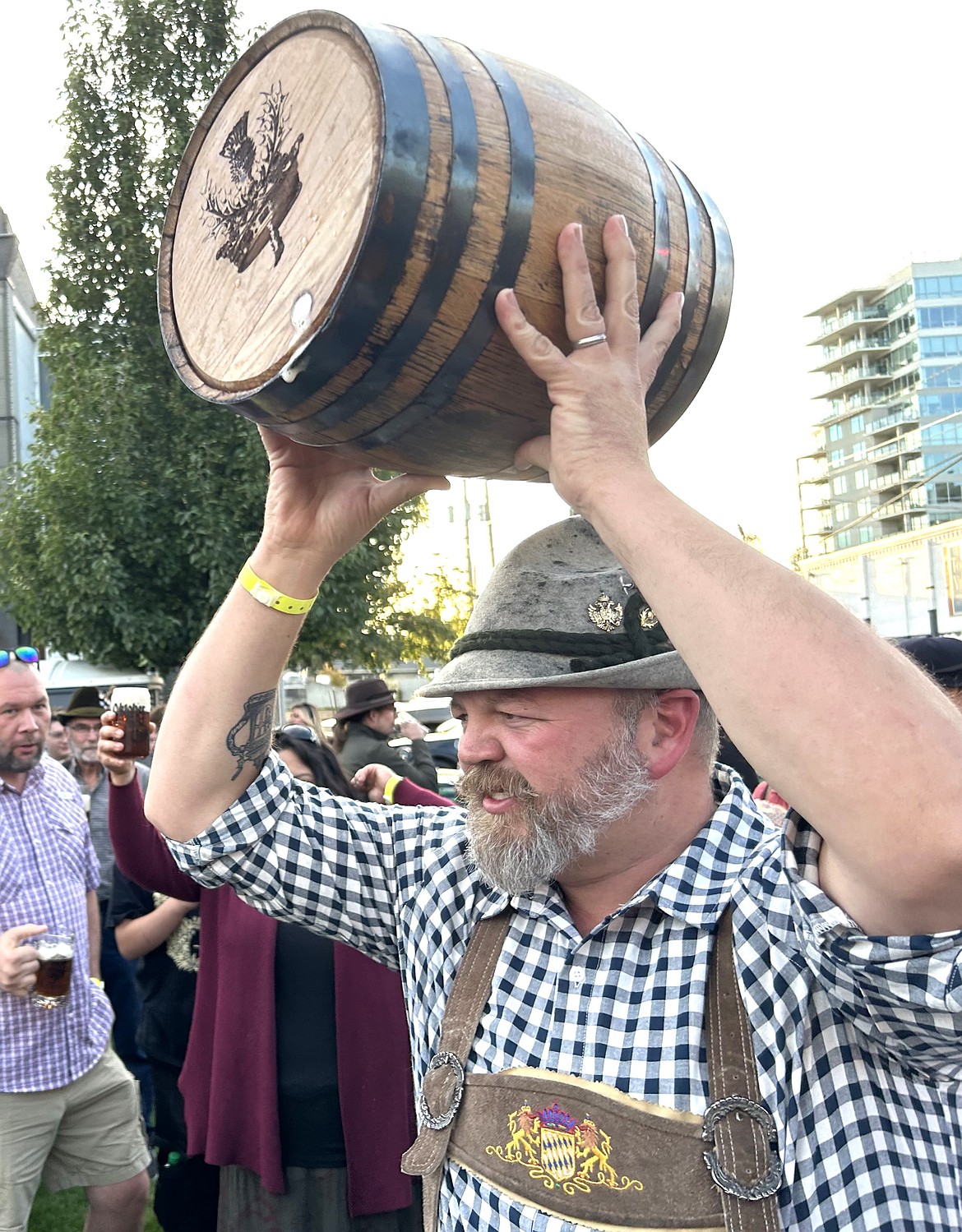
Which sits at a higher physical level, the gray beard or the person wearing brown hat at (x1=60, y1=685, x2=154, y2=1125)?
the gray beard

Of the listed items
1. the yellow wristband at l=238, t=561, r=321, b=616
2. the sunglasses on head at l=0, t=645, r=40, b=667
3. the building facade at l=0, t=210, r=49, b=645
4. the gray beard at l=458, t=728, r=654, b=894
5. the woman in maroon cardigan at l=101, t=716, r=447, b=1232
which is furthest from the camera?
the building facade at l=0, t=210, r=49, b=645

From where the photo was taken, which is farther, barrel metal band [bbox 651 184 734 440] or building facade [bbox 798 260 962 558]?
building facade [bbox 798 260 962 558]

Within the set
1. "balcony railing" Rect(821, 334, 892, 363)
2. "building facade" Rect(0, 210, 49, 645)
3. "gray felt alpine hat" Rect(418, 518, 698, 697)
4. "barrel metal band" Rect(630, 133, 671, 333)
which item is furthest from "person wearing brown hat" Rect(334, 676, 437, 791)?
"balcony railing" Rect(821, 334, 892, 363)

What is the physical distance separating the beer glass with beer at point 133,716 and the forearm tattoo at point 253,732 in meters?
1.84

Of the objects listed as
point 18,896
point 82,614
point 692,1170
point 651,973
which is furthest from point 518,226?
point 82,614

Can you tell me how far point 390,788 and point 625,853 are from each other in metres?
2.24

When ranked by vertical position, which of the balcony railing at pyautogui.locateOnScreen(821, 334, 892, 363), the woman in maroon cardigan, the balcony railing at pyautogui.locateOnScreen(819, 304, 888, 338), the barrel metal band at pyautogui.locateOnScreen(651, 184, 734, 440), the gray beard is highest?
the balcony railing at pyautogui.locateOnScreen(819, 304, 888, 338)

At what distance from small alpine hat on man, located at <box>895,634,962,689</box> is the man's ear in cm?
233

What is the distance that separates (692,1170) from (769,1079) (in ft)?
0.49

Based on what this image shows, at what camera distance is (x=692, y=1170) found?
150 centimetres

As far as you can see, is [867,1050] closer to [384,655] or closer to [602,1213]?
[602,1213]

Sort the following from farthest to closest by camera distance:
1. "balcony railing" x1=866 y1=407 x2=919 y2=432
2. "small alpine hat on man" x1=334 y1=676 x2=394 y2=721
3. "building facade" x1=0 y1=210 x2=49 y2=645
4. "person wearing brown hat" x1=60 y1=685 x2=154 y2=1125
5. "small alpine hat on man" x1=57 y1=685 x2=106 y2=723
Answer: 1. "balcony railing" x1=866 y1=407 x2=919 y2=432
2. "building facade" x1=0 y1=210 x2=49 y2=645
3. "small alpine hat on man" x1=57 y1=685 x2=106 y2=723
4. "small alpine hat on man" x1=334 y1=676 x2=394 y2=721
5. "person wearing brown hat" x1=60 y1=685 x2=154 y2=1125

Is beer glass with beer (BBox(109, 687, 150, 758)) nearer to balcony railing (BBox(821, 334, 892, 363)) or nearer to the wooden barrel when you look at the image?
the wooden barrel

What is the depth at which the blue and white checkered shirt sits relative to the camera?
1396 mm
